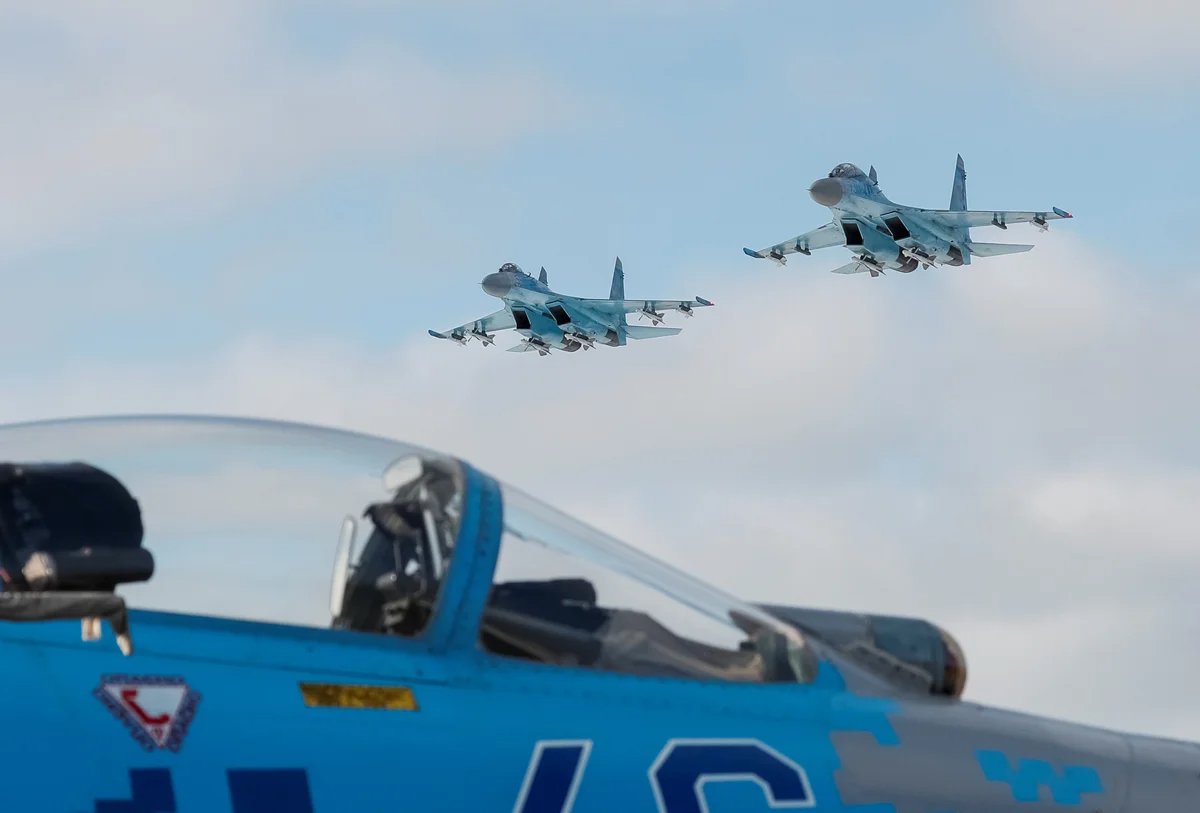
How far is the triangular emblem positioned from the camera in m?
4.00

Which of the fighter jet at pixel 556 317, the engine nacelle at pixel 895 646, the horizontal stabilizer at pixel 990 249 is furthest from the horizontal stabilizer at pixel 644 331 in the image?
the engine nacelle at pixel 895 646

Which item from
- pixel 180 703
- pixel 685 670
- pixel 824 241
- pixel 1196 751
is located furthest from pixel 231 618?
pixel 824 241

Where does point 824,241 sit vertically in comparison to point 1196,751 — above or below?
above

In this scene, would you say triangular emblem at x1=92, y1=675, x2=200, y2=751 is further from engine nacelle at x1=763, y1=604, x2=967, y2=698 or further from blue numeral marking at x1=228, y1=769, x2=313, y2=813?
engine nacelle at x1=763, y1=604, x2=967, y2=698

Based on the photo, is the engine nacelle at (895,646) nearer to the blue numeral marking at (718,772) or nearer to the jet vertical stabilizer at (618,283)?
the blue numeral marking at (718,772)

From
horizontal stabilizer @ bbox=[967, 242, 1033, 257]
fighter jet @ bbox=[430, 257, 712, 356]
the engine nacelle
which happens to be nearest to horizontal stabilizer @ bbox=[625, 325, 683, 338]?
fighter jet @ bbox=[430, 257, 712, 356]

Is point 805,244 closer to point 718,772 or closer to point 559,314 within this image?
point 559,314

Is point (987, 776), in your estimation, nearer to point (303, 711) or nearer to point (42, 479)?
point (303, 711)

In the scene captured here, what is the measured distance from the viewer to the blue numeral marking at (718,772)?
4527mm

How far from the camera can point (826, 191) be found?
229ft

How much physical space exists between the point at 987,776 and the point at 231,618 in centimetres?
219

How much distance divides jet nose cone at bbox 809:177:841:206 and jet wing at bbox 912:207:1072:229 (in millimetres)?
3868

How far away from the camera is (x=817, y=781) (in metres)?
4.72

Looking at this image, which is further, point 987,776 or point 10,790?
point 987,776
